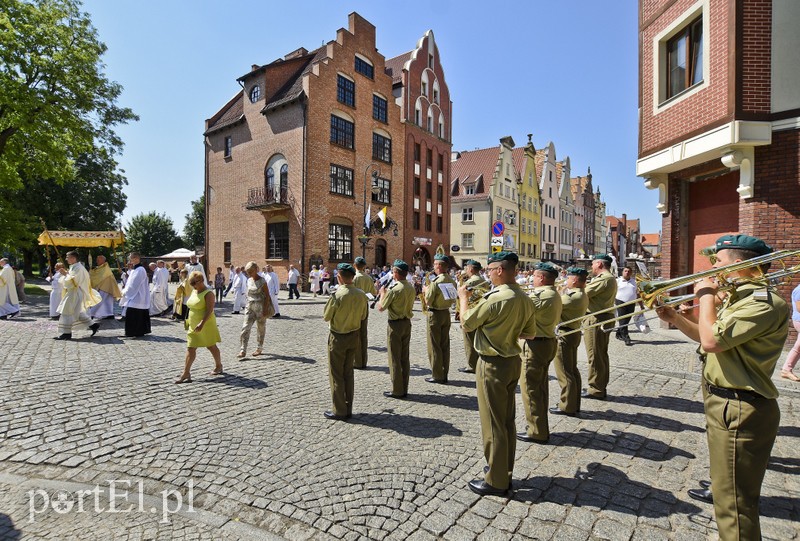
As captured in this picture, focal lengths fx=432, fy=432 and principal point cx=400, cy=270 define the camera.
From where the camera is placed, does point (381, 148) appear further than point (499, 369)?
Yes

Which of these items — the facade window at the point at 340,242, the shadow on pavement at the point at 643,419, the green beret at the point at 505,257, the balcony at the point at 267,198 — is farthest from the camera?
the facade window at the point at 340,242

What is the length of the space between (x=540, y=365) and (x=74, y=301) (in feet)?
34.6

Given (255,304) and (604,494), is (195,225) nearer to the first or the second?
(255,304)

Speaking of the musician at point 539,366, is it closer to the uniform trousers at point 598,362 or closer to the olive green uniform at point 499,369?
the olive green uniform at point 499,369

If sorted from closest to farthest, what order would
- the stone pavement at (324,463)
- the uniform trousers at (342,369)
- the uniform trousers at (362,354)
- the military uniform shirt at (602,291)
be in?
the stone pavement at (324,463)
the uniform trousers at (342,369)
the military uniform shirt at (602,291)
the uniform trousers at (362,354)

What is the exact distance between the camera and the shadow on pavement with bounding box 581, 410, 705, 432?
5.06m

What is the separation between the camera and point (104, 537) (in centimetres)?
302

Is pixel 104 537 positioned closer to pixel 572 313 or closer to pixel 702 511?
pixel 702 511

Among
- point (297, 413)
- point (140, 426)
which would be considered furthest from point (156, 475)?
point (297, 413)

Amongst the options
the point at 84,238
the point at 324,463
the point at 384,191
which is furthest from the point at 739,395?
the point at 384,191

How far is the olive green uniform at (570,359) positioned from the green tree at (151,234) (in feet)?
208

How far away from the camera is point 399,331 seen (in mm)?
6406

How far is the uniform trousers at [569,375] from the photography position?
5504 millimetres

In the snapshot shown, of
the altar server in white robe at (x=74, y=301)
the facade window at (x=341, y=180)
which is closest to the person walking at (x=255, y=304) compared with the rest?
the altar server in white robe at (x=74, y=301)
